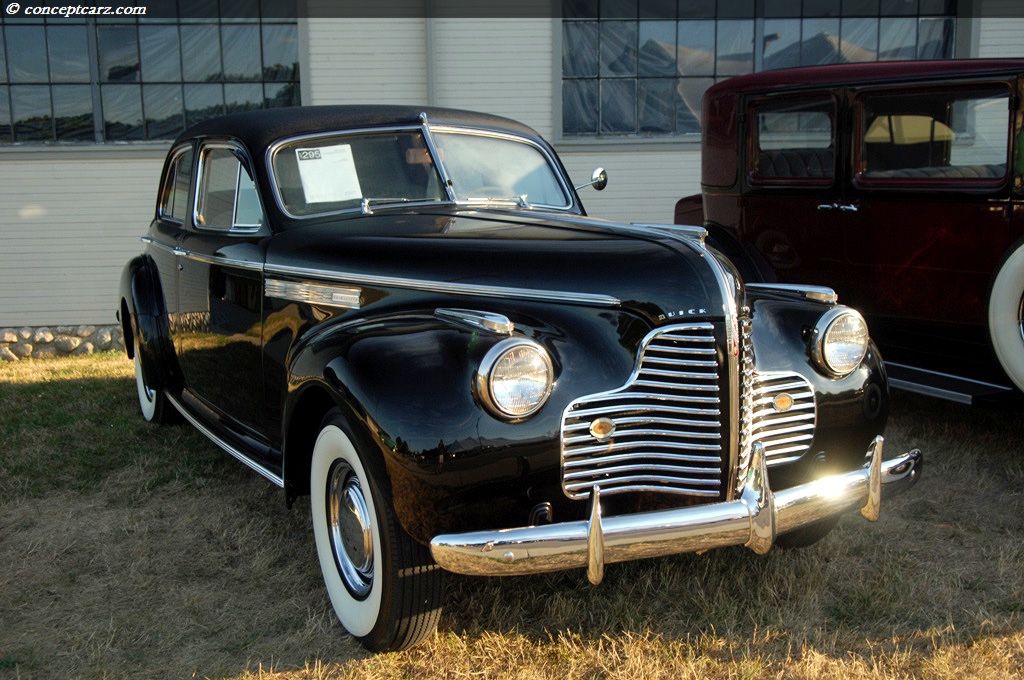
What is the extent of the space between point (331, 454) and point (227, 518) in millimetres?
1301

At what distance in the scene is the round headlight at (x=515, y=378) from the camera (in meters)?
2.35

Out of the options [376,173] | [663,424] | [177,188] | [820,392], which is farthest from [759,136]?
[663,424]

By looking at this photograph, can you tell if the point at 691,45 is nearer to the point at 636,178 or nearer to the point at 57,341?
the point at 636,178

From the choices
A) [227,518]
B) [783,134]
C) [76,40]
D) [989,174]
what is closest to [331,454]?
[227,518]

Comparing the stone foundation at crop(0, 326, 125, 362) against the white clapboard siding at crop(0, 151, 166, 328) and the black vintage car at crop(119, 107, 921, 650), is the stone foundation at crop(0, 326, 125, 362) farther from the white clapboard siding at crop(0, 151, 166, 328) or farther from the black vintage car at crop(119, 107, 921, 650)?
the black vintage car at crop(119, 107, 921, 650)

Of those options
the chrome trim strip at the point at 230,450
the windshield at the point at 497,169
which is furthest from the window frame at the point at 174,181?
the windshield at the point at 497,169

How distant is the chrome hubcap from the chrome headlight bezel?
1.48 m

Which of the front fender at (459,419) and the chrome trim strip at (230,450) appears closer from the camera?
the front fender at (459,419)

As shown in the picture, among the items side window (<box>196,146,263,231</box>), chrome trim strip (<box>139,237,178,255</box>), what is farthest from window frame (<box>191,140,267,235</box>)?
chrome trim strip (<box>139,237,178,255</box>)

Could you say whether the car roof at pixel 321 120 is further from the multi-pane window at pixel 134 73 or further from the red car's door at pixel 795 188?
the multi-pane window at pixel 134 73

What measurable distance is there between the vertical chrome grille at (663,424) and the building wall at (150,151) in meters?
5.96

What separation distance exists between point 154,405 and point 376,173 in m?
2.37

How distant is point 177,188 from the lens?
15.7 feet

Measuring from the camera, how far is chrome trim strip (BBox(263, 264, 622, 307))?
2604 mm
